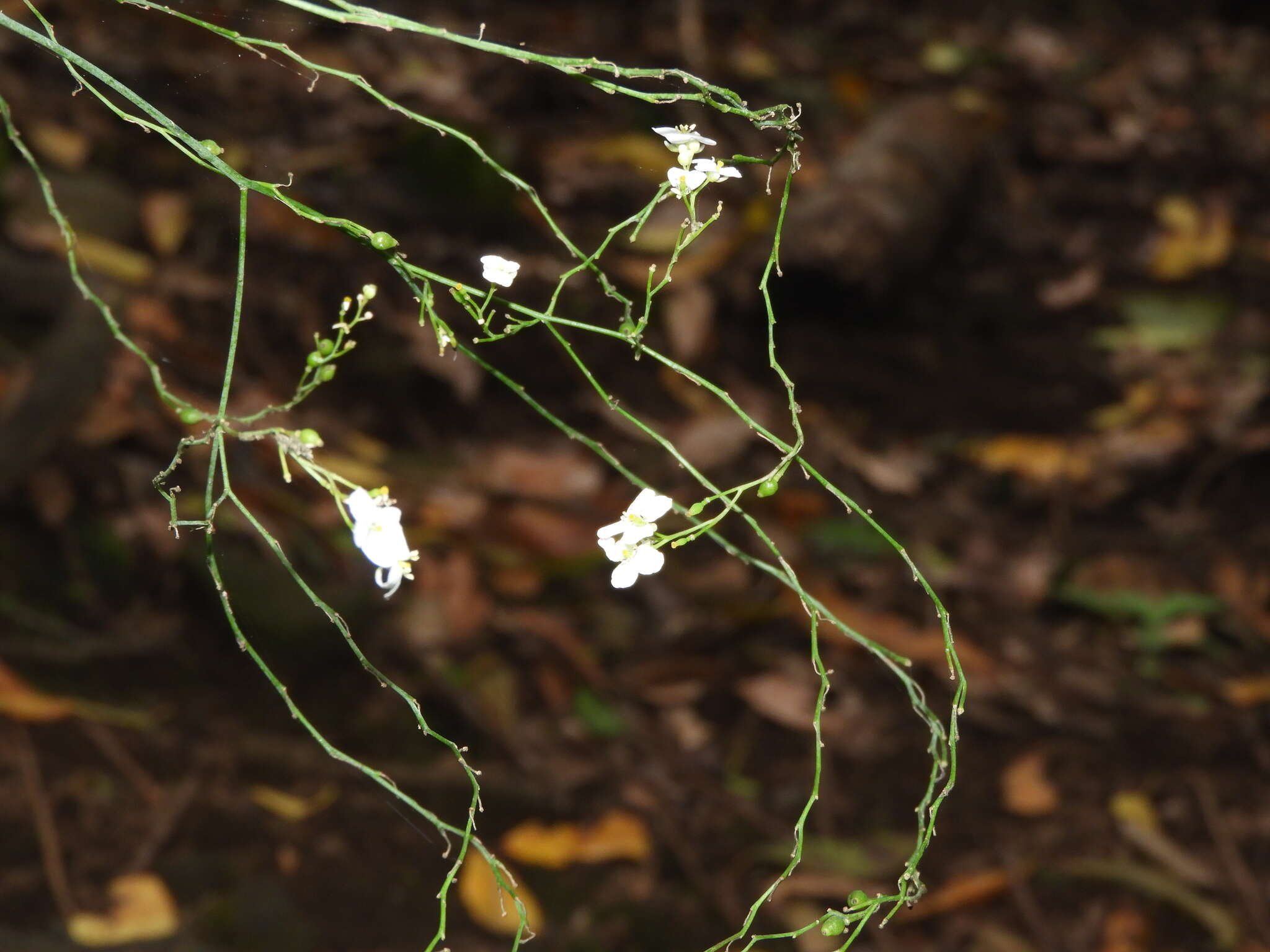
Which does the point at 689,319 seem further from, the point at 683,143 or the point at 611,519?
the point at 683,143

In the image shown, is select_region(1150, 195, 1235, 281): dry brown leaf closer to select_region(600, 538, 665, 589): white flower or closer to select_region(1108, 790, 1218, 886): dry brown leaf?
select_region(1108, 790, 1218, 886): dry brown leaf

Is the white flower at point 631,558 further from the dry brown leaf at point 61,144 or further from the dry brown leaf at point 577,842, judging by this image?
the dry brown leaf at point 61,144

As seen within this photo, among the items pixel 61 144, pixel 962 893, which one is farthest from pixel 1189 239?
pixel 61 144

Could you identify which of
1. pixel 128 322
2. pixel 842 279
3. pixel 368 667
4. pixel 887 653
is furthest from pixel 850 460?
pixel 368 667

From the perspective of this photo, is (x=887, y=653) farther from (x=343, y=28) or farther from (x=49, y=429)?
(x=343, y=28)

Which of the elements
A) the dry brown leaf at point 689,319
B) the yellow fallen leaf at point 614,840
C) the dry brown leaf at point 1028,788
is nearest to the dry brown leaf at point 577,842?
the yellow fallen leaf at point 614,840

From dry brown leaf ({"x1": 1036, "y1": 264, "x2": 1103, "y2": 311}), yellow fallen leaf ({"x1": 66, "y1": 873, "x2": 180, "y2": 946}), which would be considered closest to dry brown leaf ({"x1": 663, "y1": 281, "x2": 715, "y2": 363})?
dry brown leaf ({"x1": 1036, "y1": 264, "x2": 1103, "y2": 311})
